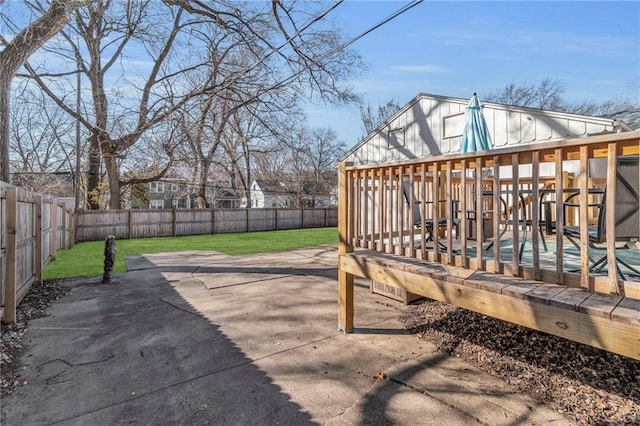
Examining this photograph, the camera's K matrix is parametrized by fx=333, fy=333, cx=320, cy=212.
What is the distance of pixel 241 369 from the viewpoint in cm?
287

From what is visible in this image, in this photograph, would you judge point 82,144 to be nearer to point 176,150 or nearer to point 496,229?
point 176,150

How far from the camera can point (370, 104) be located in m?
26.4

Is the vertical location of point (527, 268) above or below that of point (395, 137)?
below

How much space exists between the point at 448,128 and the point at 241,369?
319 inches

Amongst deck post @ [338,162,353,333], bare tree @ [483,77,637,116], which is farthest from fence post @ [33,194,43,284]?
bare tree @ [483,77,637,116]

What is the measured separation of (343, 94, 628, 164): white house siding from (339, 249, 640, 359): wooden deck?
6.21 metres

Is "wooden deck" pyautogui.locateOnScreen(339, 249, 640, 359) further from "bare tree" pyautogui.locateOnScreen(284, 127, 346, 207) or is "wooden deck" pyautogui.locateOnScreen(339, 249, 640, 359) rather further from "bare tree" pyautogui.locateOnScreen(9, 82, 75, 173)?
"bare tree" pyautogui.locateOnScreen(284, 127, 346, 207)

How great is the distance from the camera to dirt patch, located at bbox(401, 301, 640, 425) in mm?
2277

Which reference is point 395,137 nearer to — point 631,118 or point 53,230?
point 631,118

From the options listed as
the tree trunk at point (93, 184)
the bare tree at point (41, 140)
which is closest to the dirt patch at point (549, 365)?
the tree trunk at point (93, 184)

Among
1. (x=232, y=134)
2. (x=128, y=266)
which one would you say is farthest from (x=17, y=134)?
(x=128, y=266)

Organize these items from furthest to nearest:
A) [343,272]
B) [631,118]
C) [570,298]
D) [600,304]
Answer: [631,118], [343,272], [570,298], [600,304]

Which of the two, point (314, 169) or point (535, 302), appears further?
point (314, 169)

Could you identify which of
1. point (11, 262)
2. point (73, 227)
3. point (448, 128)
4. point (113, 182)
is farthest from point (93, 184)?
point (448, 128)
